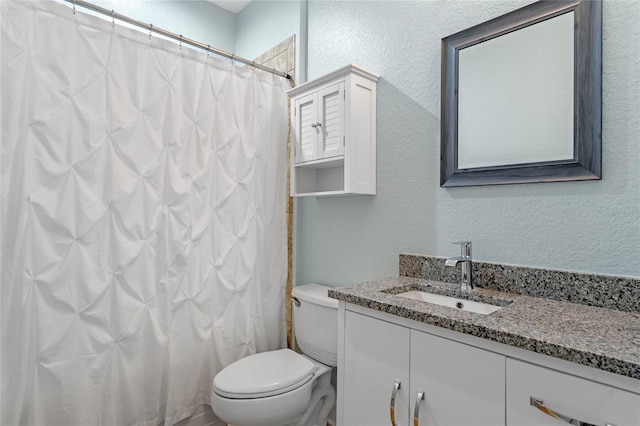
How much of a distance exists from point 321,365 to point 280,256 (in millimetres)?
670

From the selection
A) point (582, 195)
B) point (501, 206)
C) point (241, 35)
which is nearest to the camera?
point (582, 195)

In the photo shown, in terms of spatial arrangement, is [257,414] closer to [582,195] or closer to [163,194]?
[163,194]

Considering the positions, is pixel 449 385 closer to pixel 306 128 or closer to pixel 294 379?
pixel 294 379

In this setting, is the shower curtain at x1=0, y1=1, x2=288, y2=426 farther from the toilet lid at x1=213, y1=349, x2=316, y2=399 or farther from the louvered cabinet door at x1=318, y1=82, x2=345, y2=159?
the louvered cabinet door at x1=318, y1=82, x2=345, y2=159

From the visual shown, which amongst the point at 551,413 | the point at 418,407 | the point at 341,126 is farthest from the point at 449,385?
the point at 341,126

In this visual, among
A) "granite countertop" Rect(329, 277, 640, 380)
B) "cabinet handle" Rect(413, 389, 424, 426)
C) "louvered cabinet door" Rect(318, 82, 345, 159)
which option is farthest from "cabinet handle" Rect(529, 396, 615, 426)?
"louvered cabinet door" Rect(318, 82, 345, 159)

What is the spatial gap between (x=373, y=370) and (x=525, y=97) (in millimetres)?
1065

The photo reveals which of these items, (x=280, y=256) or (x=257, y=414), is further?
(x=280, y=256)

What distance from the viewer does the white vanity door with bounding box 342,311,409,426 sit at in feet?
3.40

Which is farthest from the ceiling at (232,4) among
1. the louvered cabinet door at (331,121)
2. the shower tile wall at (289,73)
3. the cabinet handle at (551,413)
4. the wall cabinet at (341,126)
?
the cabinet handle at (551,413)

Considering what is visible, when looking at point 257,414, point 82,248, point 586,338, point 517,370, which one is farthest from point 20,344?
point 586,338

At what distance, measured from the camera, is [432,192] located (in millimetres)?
1472

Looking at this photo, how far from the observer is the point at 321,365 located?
170cm

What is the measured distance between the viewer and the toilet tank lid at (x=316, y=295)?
165 centimetres
